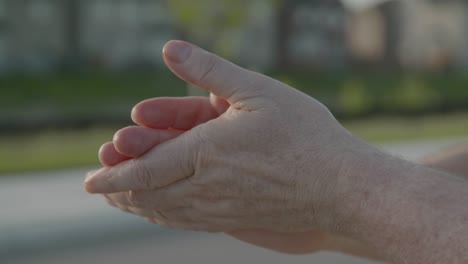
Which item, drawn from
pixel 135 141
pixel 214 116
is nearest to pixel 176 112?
pixel 214 116

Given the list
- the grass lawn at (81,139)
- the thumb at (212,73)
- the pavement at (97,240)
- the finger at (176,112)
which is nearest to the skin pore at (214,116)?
the finger at (176,112)

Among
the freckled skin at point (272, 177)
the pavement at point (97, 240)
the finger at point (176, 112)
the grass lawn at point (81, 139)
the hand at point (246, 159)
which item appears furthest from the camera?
the grass lawn at point (81, 139)

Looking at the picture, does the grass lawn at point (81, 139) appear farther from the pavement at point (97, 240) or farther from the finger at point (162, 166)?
the finger at point (162, 166)

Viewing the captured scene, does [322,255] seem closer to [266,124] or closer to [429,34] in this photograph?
[266,124]

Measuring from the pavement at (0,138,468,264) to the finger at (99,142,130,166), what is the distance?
4232mm

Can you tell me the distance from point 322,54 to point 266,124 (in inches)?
1493

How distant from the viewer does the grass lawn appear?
11.2m

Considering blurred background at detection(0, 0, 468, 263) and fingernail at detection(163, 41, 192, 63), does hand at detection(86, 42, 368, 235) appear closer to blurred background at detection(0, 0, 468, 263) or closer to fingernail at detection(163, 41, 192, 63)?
fingernail at detection(163, 41, 192, 63)

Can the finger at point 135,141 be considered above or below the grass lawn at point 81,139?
below

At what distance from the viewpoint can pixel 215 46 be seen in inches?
941

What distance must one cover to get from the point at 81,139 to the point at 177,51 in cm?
1283

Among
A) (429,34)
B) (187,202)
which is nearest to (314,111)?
(187,202)

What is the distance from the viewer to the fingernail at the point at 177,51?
231 cm

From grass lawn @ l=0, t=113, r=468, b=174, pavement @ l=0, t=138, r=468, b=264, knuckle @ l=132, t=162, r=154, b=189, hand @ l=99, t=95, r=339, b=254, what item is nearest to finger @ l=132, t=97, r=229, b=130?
hand @ l=99, t=95, r=339, b=254
